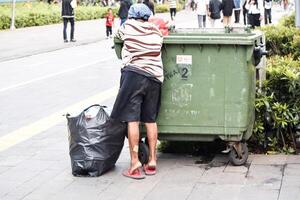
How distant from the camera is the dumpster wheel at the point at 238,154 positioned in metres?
6.48

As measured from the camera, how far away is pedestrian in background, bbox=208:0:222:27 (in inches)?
895

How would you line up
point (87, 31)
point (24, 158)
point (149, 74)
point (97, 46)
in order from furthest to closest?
point (87, 31)
point (97, 46)
point (24, 158)
point (149, 74)

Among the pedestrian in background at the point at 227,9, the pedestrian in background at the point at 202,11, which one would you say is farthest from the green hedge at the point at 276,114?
the pedestrian in background at the point at 202,11

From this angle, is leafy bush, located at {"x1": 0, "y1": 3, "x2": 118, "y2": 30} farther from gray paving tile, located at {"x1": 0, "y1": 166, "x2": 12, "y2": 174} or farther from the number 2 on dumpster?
the number 2 on dumpster

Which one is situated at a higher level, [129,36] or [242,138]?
[129,36]

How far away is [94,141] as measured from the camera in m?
6.23

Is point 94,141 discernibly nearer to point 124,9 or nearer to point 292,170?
point 292,170

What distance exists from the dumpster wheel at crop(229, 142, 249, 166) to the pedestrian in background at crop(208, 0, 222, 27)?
54.2 feet

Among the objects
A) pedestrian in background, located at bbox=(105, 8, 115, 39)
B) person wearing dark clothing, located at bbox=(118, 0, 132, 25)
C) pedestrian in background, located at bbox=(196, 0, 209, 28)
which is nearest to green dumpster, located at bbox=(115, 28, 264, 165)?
person wearing dark clothing, located at bbox=(118, 0, 132, 25)

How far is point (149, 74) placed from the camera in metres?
6.14

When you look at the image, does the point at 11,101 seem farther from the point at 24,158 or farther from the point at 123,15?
the point at 123,15

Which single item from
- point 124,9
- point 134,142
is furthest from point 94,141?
point 124,9

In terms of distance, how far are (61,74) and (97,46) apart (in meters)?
7.32

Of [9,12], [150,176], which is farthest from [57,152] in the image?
[9,12]
